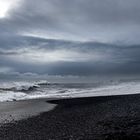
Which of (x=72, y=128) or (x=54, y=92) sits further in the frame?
(x=54, y=92)

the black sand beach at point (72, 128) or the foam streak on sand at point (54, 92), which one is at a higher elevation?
the foam streak on sand at point (54, 92)

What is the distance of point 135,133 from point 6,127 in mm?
8378

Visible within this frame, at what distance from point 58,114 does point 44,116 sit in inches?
50.6

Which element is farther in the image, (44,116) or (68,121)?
(44,116)

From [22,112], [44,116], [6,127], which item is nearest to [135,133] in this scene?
[6,127]

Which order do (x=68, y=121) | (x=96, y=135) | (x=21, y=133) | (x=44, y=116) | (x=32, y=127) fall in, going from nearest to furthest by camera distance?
(x=96, y=135), (x=21, y=133), (x=32, y=127), (x=68, y=121), (x=44, y=116)

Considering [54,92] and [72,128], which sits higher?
[54,92]

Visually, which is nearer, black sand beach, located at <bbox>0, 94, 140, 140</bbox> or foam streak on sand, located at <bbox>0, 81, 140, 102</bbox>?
black sand beach, located at <bbox>0, 94, 140, 140</bbox>

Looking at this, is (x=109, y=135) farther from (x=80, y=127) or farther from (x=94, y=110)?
(x=94, y=110)

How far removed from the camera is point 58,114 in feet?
73.0

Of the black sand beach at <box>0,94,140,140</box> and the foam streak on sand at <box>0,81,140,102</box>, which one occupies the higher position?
the foam streak on sand at <box>0,81,140,102</box>

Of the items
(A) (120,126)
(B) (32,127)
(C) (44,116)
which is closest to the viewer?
(A) (120,126)

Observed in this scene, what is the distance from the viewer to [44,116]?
2141 cm

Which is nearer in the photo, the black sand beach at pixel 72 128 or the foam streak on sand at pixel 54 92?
the black sand beach at pixel 72 128
